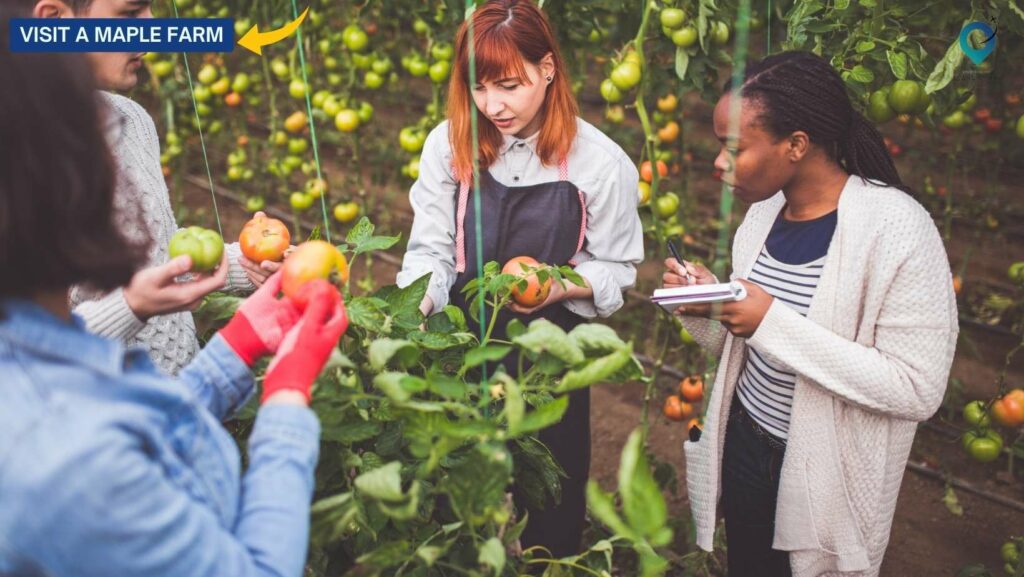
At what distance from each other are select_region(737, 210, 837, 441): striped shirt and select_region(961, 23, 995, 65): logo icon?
0.42 meters

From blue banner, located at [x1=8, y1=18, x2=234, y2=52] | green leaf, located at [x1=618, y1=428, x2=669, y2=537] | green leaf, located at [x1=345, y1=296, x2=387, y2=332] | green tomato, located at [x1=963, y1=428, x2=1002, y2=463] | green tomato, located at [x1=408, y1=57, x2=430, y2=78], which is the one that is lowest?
green tomato, located at [x1=963, y1=428, x2=1002, y2=463]

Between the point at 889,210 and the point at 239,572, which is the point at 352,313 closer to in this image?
the point at 239,572

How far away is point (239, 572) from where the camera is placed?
24.3 inches

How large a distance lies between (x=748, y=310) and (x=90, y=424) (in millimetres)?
893

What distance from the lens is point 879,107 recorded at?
1.59 m

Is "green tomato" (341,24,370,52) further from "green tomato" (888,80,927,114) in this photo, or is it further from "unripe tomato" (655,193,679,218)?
"green tomato" (888,80,927,114)

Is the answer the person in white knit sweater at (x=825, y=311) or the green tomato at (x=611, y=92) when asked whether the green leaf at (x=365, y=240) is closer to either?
the person in white knit sweater at (x=825, y=311)

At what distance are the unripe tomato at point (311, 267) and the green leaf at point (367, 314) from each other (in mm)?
45

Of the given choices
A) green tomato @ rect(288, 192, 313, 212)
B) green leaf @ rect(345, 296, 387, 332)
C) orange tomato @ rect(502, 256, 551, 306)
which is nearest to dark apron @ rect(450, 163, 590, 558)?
orange tomato @ rect(502, 256, 551, 306)

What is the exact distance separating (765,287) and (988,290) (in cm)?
249

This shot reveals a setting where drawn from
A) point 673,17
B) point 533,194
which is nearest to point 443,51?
point 673,17

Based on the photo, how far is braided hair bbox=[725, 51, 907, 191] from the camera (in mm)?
1180

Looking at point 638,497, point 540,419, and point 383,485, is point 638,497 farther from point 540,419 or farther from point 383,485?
point 383,485

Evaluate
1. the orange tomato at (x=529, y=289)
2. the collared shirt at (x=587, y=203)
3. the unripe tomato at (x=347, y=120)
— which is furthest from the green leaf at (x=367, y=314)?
the unripe tomato at (x=347, y=120)
